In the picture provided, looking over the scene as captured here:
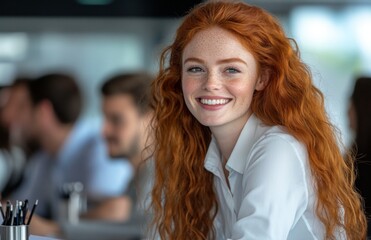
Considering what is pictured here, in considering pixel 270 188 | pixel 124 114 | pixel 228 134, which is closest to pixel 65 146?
pixel 124 114

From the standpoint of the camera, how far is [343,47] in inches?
254

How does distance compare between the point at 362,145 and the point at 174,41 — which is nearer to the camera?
the point at 174,41

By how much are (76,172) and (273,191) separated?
12.5 ft

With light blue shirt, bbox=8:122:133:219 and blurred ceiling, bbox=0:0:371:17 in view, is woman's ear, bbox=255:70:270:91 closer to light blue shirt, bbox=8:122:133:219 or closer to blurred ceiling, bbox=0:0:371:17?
light blue shirt, bbox=8:122:133:219

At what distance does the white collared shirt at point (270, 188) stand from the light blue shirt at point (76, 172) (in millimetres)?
2607

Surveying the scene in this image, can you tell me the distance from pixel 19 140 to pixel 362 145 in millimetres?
2692

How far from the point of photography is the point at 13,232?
1835mm

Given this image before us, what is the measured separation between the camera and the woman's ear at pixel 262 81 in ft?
6.57

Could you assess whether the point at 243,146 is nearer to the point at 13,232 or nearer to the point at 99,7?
the point at 13,232

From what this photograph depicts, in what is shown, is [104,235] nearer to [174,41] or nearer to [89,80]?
[174,41]

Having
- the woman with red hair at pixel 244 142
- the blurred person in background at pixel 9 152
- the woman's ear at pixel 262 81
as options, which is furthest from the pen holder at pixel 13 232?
the blurred person in background at pixel 9 152

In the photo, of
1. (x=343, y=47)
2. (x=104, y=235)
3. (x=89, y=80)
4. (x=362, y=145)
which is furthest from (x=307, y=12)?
(x=104, y=235)

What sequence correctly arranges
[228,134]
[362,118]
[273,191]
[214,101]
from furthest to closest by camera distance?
1. [362,118]
2. [228,134]
3. [214,101]
4. [273,191]

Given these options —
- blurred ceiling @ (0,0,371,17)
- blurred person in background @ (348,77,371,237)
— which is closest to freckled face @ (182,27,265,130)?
blurred person in background @ (348,77,371,237)
